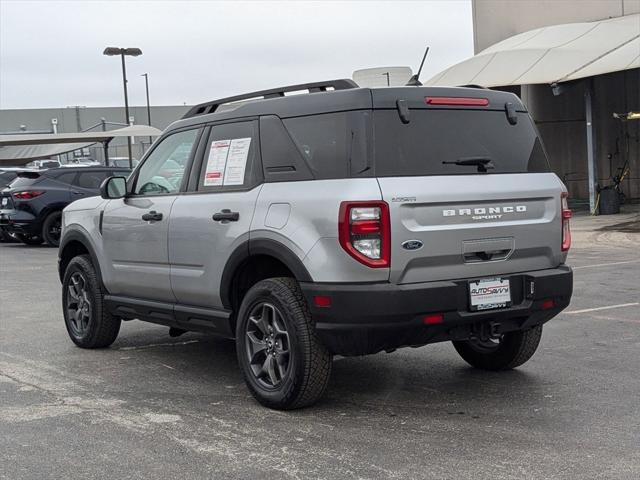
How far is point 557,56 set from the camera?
22672 millimetres

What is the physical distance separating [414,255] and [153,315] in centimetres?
250

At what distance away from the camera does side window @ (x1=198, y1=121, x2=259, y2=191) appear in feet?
19.8

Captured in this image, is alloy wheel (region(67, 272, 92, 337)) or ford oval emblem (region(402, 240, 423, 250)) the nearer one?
ford oval emblem (region(402, 240, 423, 250))

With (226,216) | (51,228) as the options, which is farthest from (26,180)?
(226,216)

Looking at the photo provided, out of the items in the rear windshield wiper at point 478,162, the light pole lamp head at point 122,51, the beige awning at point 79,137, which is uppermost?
the light pole lamp head at point 122,51

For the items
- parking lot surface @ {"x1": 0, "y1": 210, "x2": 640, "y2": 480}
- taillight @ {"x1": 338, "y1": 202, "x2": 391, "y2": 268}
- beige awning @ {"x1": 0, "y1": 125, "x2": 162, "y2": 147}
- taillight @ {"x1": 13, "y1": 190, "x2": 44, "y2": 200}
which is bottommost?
parking lot surface @ {"x1": 0, "y1": 210, "x2": 640, "y2": 480}

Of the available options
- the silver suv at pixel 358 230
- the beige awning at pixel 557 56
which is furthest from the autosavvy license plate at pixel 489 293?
the beige awning at pixel 557 56

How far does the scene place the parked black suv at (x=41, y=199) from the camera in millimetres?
19359

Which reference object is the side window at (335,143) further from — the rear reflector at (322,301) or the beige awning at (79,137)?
the beige awning at (79,137)

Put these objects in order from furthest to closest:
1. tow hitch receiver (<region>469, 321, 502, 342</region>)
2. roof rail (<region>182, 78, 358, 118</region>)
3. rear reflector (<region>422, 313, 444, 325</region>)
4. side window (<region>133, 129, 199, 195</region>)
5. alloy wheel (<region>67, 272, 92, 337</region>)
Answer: alloy wheel (<region>67, 272, 92, 337</region>) < side window (<region>133, 129, 199, 195</region>) < roof rail (<region>182, 78, 358, 118</region>) < tow hitch receiver (<region>469, 321, 502, 342</region>) < rear reflector (<region>422, 313, 444, 325</region>)

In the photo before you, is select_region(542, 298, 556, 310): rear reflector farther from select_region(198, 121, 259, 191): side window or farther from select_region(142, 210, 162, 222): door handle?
select_region(142, 210, 162, 222): door handle

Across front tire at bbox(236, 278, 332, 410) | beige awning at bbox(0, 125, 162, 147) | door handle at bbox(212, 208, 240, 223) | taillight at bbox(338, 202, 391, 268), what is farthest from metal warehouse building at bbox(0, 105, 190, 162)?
taillight at bbox(338, 202, 391, 268)

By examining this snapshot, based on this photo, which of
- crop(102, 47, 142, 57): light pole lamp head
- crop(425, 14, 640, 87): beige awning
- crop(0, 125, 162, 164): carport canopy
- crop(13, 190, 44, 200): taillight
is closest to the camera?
crop(13, 190, 44, 200): taillight

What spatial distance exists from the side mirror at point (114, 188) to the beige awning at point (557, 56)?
15.2 metres
